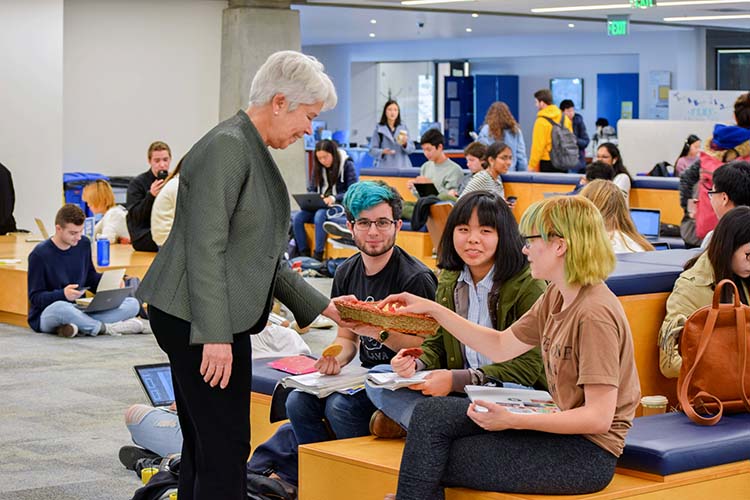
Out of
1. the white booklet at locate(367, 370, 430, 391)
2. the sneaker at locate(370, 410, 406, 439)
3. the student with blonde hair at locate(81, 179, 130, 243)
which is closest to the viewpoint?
the white booklet at locate(367, 370, 430, 391)

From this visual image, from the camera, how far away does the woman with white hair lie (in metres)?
3.42

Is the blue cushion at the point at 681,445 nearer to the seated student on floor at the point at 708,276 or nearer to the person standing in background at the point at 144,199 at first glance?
the seated student on floor at the point at 708,276

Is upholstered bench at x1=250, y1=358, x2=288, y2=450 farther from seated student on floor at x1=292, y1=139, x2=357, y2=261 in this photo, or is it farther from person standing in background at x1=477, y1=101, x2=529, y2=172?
person standing in background at x1=477, y1=101, x2=529, y2=172

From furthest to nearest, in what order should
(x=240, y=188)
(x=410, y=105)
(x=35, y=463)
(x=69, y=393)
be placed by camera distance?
(x=410, y=105) → (x=69, y=393) → (x=35, y=463) → (x=240, y=188)

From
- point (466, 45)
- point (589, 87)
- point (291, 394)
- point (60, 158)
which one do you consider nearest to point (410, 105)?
point (466, 45)

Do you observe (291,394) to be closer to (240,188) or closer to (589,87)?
(240,188)

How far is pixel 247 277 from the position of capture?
3.50 metres

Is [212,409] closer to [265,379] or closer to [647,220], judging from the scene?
[265,379]

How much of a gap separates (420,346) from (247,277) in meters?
1.09

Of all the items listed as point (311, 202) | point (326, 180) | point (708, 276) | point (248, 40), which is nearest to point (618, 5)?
point (248, 40)

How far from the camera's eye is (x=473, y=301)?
4.29m

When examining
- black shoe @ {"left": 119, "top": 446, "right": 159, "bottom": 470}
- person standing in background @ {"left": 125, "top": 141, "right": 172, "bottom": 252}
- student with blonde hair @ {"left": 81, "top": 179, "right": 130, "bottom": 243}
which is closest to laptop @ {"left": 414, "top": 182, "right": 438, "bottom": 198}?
person standing in background @ {"left": 125, "top": 141, "right": 172, "bottom": 252}

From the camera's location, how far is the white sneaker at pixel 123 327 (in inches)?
390

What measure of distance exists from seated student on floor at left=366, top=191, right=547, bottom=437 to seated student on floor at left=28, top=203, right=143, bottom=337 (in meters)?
5.78
